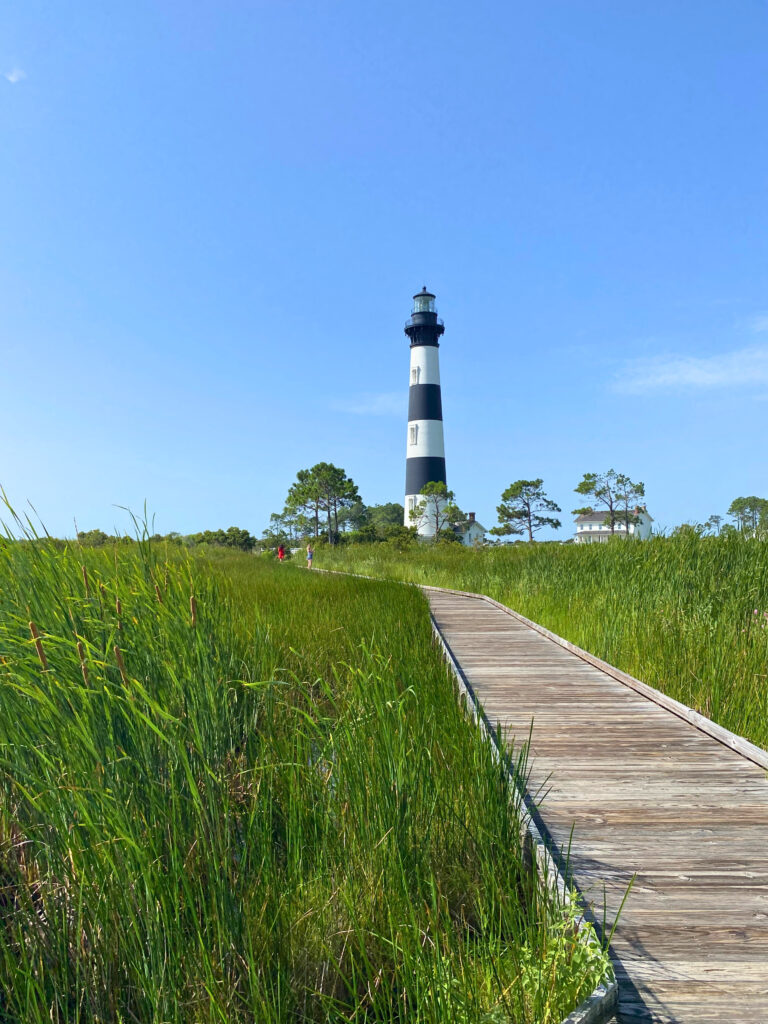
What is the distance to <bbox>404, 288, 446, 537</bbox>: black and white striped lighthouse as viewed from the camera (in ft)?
120

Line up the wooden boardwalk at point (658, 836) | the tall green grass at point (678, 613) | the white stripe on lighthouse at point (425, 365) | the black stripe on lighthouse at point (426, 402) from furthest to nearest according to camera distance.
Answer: the white stripe on lighthouse at point (425, 365), the black stripe on lighthouse at point (426, 402), the tall green grass at point (678, 613), the wooden boardwalk at point (658, 836)

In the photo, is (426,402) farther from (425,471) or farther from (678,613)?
(678,613)

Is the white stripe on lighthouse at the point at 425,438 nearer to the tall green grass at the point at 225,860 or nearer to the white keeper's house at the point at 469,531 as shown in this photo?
the white keeper's house at the point at 469,531

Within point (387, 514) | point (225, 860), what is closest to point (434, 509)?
point (387, 514)

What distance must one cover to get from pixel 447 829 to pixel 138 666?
1510mm

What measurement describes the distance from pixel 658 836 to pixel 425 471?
34611 millimetres

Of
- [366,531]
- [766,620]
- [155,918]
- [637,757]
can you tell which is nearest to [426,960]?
[155,918]

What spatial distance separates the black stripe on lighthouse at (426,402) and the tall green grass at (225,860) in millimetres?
33922

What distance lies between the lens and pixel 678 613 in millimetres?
5691

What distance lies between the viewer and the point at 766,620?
5.40 meters

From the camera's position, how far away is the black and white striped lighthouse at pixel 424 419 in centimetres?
3650

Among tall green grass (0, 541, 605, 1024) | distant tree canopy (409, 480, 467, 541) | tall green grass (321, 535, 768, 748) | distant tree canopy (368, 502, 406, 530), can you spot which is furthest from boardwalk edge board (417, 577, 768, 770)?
distant tree canopy (368, 502, 406, 530)

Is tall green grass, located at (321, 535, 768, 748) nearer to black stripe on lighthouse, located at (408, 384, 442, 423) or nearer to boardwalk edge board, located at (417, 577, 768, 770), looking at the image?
boardwalk edge board, located at (417, 577, 768, 770)

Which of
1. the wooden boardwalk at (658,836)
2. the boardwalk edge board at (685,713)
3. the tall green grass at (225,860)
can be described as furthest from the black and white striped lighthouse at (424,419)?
the tall green grass at (225,860)
